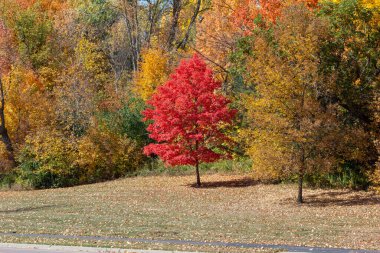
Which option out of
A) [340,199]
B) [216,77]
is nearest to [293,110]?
[340,199]

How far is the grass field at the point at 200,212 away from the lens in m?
20.2

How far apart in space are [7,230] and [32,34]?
1497 inches

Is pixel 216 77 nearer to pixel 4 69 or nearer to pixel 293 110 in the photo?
pixel 4 69

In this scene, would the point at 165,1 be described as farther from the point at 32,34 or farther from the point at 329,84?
the point at 329,84

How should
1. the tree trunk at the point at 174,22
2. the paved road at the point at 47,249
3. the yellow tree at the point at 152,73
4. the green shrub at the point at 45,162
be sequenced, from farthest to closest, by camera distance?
the tree trunk at the point at 174,22 → the yellow tree at the point at 152,73 → the green shrub at the point at 45,162 → the paved road at the point at 47,249

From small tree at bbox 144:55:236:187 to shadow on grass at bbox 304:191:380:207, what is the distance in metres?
7.01

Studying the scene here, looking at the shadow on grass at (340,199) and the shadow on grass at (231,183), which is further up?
the shadow on grass at (231,183)

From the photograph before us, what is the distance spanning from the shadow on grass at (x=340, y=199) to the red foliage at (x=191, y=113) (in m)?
7.00

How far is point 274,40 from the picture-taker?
31.8 m

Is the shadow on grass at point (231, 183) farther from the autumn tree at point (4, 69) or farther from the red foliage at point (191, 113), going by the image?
the autumn tree at point (4, 69)

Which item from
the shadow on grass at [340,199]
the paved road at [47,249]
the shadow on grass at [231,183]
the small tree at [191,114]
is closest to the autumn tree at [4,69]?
the small tree at [191,114]

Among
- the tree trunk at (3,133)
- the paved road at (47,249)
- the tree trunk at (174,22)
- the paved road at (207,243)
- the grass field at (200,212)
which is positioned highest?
the tree trunk at (174,22)

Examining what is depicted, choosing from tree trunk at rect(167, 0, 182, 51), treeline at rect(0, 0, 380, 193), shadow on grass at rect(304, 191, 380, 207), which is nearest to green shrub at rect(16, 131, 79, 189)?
treeline at rect(0, 0, 380, 193)

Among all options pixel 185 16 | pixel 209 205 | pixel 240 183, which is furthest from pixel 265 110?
pixel 185 16
